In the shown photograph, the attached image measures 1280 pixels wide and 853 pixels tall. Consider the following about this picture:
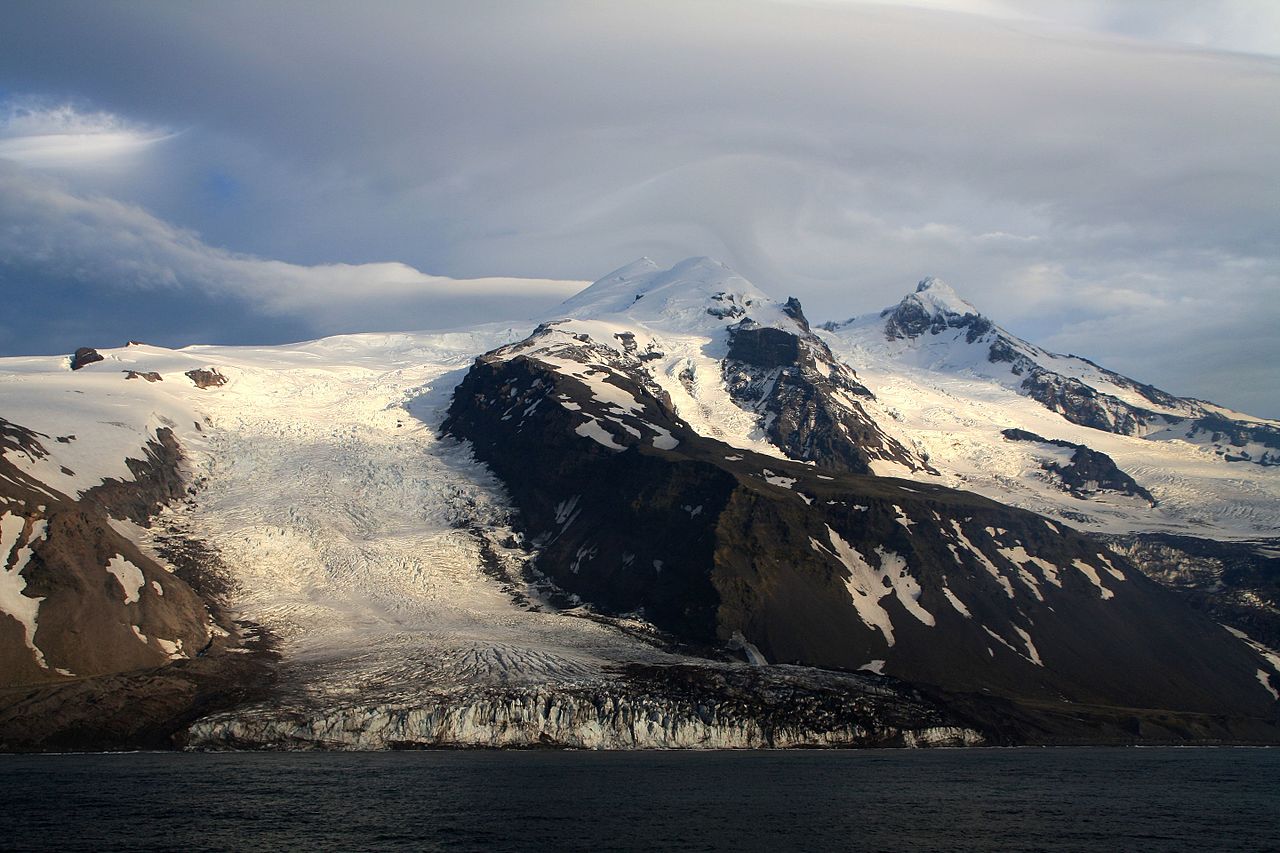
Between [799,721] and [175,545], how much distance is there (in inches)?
4468

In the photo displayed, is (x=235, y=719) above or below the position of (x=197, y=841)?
below

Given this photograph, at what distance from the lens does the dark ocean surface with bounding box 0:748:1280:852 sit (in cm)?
7550

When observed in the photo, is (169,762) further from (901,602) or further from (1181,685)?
(1181,685)

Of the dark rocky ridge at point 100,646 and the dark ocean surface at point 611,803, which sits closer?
the dark ocean surface at point 611,803

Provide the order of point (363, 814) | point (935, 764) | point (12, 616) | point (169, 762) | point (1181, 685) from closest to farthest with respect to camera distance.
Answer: point (363, 814) < point (169, 762) < point (935, 764) < point (12, 616) < point (1181, 685)

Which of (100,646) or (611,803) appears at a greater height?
(611,803)

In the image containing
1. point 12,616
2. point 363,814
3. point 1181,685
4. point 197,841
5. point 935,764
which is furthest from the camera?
point 1181,685

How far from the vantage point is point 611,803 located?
91000 millimetres

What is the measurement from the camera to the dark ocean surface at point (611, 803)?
75500mm

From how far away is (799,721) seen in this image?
144 m

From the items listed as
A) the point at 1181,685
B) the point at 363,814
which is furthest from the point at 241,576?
the point at 1181,685

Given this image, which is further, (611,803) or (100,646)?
(100,646)

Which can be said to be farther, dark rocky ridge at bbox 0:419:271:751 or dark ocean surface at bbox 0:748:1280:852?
dark rocky ridge at bbox 0:419:271:751

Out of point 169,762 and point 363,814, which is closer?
point 363,814
